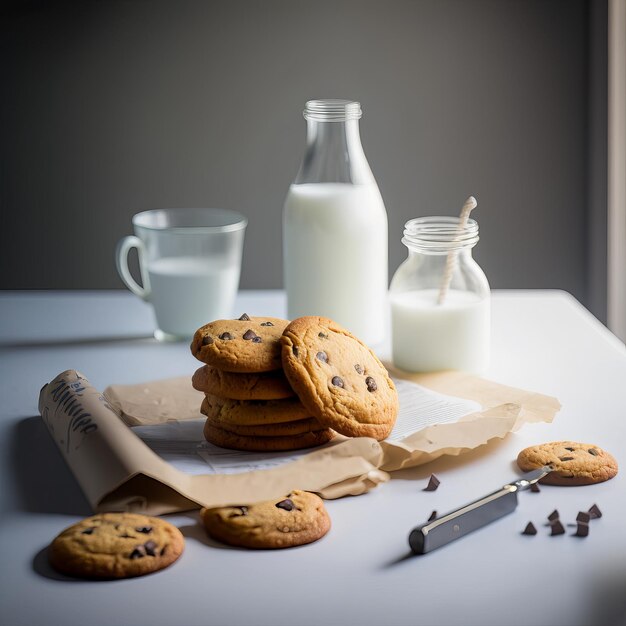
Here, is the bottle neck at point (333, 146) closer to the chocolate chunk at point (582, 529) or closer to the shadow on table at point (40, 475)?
the shadow on table at point (40, 475)

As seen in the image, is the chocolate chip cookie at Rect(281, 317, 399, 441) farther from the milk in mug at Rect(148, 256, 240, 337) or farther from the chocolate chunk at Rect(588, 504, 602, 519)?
the milk in mug at Rect(148, 256, 240, 337)

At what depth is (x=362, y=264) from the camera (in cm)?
138

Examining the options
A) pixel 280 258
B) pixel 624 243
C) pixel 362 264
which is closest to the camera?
pixel 362 264

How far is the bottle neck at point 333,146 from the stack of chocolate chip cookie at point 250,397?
43cm

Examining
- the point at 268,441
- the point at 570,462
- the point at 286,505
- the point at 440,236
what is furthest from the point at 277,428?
the point at 440,236

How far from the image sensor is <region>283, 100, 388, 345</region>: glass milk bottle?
1.34 meters

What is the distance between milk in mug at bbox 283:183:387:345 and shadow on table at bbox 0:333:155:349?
25 cm

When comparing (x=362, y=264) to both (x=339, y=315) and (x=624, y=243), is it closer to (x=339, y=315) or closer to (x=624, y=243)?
(x=339, y=315)

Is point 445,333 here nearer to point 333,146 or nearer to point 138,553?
point 333,146

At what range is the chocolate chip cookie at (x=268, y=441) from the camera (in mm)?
958

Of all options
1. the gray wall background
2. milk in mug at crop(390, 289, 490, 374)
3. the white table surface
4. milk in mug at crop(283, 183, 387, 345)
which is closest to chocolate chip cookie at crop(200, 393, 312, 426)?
the white table surface

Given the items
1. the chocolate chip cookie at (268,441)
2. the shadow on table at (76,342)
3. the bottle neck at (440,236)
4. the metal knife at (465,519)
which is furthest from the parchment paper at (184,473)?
the shadow on table at (76,342)

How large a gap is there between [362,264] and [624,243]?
1079 mm

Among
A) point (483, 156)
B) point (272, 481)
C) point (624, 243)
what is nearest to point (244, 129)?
point (483, 156)
